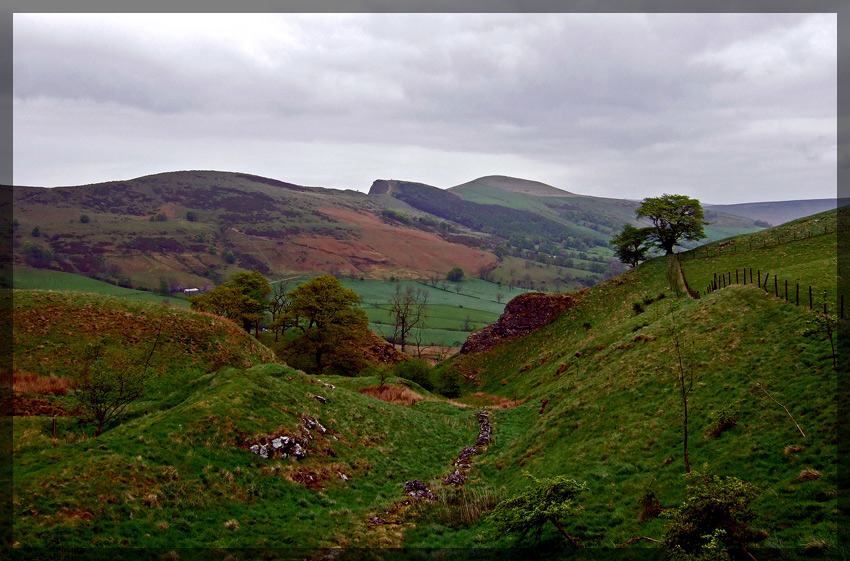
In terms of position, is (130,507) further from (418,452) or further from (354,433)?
(418,452)

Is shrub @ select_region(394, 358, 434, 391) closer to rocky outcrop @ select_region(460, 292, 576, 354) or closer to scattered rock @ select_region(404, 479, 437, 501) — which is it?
rocky outcrop @ select_region(460, 292, 576, 354)

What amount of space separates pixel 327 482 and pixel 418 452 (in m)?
8.08

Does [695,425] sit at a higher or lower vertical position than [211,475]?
higher

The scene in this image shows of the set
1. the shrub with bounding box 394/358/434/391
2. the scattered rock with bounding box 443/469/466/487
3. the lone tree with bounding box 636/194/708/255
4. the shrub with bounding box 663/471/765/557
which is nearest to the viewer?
the shrub with bounding box 663/471/765/557

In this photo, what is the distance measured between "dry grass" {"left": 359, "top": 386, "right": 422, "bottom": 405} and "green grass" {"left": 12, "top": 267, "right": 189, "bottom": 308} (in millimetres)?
121398

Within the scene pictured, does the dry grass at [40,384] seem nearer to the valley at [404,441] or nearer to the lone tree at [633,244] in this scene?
the valley at [404,441]

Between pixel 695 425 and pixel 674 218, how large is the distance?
2251 inches

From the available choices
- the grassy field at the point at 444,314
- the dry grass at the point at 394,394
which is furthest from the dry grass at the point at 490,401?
the grassy field at the point at 444,314

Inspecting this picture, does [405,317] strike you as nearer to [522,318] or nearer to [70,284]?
[522,318]

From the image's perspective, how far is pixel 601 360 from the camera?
33656 millimetres

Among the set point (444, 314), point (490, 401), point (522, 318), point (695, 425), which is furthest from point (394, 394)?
point (444, 314)

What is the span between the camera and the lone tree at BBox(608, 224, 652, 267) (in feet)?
231

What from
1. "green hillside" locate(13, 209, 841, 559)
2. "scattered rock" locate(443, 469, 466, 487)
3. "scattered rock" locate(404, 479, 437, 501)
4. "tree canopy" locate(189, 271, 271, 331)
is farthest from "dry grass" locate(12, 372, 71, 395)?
"tree canopy" locate(189, 271, 271, 331)

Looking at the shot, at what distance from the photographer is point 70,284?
149000mm
